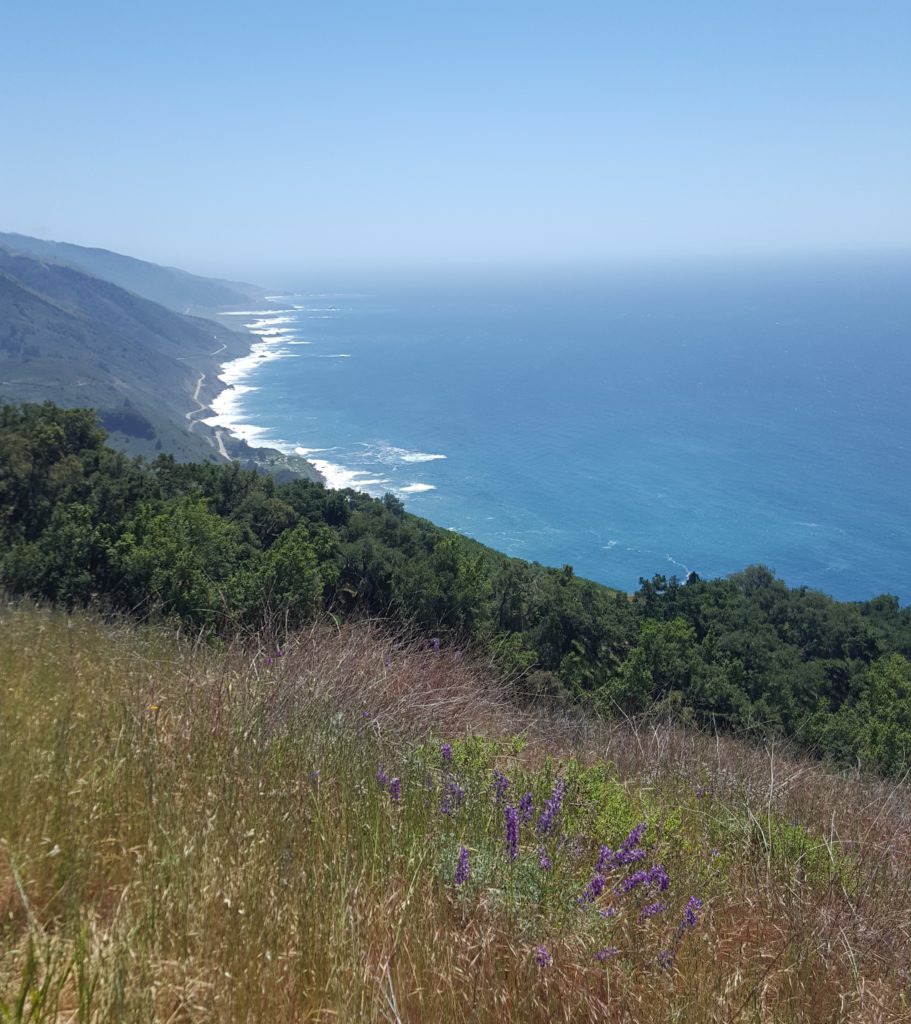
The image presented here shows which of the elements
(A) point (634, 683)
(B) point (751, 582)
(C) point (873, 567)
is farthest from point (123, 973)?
(C) point (873, 567)

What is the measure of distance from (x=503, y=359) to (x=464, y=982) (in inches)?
5098

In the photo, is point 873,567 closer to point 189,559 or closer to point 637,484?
point 637,484

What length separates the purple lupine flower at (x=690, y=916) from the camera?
6.86ft

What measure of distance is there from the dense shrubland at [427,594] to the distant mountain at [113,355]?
55407 mm

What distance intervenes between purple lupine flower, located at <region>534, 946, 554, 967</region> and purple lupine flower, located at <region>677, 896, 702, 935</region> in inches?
18.8

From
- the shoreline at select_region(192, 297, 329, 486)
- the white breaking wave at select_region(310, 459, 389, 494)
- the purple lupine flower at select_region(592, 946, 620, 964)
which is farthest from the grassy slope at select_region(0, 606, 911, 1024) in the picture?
the white breaking wave at select_region(310, 459, 389, 494)

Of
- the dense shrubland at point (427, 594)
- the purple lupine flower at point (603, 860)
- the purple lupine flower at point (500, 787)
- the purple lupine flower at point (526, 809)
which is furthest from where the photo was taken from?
the dense shrubland at point (427, 594)

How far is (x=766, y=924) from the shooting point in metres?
2.35

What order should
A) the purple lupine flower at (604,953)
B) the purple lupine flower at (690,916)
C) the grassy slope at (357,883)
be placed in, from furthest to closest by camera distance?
1. the purple lupine flower at (690,916)
2. the purple lupine flower at (604,953)
3. the grassy slope at (357,883)

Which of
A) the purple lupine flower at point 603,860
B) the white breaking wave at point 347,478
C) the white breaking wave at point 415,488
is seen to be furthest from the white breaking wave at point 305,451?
the purple lupine flower at point 603,860

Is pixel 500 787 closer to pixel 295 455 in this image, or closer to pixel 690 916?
pixel 690 916

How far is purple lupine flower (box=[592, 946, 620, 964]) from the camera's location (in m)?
1.88

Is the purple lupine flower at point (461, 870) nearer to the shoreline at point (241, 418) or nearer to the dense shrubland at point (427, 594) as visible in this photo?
the dense shrubland at point (427, 594)

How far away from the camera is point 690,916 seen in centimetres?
211
